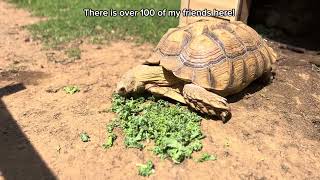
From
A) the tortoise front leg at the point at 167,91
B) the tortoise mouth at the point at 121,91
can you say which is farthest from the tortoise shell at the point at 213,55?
the tortoise mouth at the point at 121,91

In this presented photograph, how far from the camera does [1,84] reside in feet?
18.1

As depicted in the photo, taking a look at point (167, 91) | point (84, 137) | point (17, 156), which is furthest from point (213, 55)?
point (17, 156)

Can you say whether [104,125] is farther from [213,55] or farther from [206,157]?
[213,55]

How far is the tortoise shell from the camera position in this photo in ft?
15.4

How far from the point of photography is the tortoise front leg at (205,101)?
4531 mm

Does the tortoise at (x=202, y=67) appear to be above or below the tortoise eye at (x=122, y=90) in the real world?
above

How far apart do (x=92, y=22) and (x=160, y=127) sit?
412 centimetres

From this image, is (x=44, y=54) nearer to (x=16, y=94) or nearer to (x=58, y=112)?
(x=16, y=94)

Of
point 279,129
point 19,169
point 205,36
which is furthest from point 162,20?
point 19,169

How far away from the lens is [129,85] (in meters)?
4.86

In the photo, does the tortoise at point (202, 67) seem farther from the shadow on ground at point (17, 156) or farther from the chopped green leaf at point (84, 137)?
the shadow on ground at point (17, 156)

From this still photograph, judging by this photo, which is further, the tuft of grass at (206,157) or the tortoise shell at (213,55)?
the tortoise shell at (213,55)

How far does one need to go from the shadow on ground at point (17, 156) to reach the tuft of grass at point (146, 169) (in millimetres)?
→ 796

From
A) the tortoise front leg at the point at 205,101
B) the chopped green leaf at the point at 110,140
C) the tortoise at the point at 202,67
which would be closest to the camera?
the chopped green leaf at the point at 110,140
